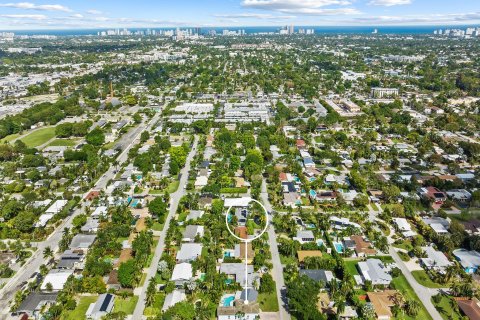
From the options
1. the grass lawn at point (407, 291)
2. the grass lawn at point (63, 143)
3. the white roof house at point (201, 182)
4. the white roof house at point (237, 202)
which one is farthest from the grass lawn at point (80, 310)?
the grass lawn at point (63, 143)

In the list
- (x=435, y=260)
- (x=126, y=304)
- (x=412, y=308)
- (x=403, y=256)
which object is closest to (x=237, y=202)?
(x=126, y=304)

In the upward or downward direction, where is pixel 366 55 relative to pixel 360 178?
upward

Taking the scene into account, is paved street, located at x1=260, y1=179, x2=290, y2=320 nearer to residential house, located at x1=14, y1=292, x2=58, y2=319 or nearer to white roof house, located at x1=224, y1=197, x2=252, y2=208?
white roof house, located at x1=224, y1=197, x2=252, y2=208

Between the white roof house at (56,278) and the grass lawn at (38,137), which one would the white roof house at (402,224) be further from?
the grass lawn at (38,137)

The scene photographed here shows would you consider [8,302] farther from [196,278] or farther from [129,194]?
[129,194]

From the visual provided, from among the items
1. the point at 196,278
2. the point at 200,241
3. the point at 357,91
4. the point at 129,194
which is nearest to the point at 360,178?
the point at 200,241

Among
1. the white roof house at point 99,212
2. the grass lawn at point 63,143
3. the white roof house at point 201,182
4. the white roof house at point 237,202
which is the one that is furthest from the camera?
the grass lawn at point 63,143

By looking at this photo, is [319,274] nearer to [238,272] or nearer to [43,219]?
[238,272]
